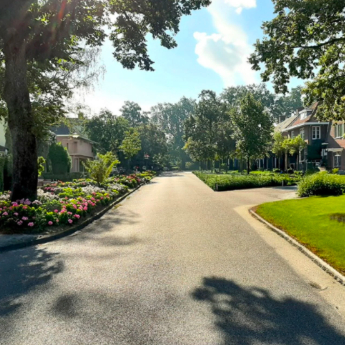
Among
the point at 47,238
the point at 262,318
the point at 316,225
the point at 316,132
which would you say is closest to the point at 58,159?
the point at 47,238

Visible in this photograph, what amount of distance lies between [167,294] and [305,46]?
422 inches

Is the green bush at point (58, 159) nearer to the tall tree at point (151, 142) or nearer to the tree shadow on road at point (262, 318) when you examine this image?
the tree shadow on road at point (262, 318)

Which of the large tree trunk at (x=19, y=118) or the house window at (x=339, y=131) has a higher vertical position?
the house window at (x=339, y=131)

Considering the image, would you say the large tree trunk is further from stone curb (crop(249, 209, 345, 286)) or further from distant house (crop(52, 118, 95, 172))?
distant house (crop(52, 118, 95, 172))

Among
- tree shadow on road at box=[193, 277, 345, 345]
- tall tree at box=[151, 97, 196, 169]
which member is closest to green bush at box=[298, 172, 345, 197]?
tree shadow on road at box=[193, 277, 345, 345]

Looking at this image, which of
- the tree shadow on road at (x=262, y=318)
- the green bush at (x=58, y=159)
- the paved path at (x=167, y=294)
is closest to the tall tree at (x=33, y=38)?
the paved path at (x=167, y=294)

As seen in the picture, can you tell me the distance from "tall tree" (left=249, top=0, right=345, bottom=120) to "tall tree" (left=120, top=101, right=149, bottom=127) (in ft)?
308

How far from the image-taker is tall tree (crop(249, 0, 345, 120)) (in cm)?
1066

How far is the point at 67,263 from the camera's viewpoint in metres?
6.91

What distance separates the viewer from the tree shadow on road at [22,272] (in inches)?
196

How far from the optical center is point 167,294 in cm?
514

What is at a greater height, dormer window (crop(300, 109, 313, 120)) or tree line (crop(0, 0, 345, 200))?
dormer window (crop(300, 109, 313, 120))

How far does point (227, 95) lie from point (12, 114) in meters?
92.0

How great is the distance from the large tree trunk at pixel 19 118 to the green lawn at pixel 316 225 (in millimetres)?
8720
